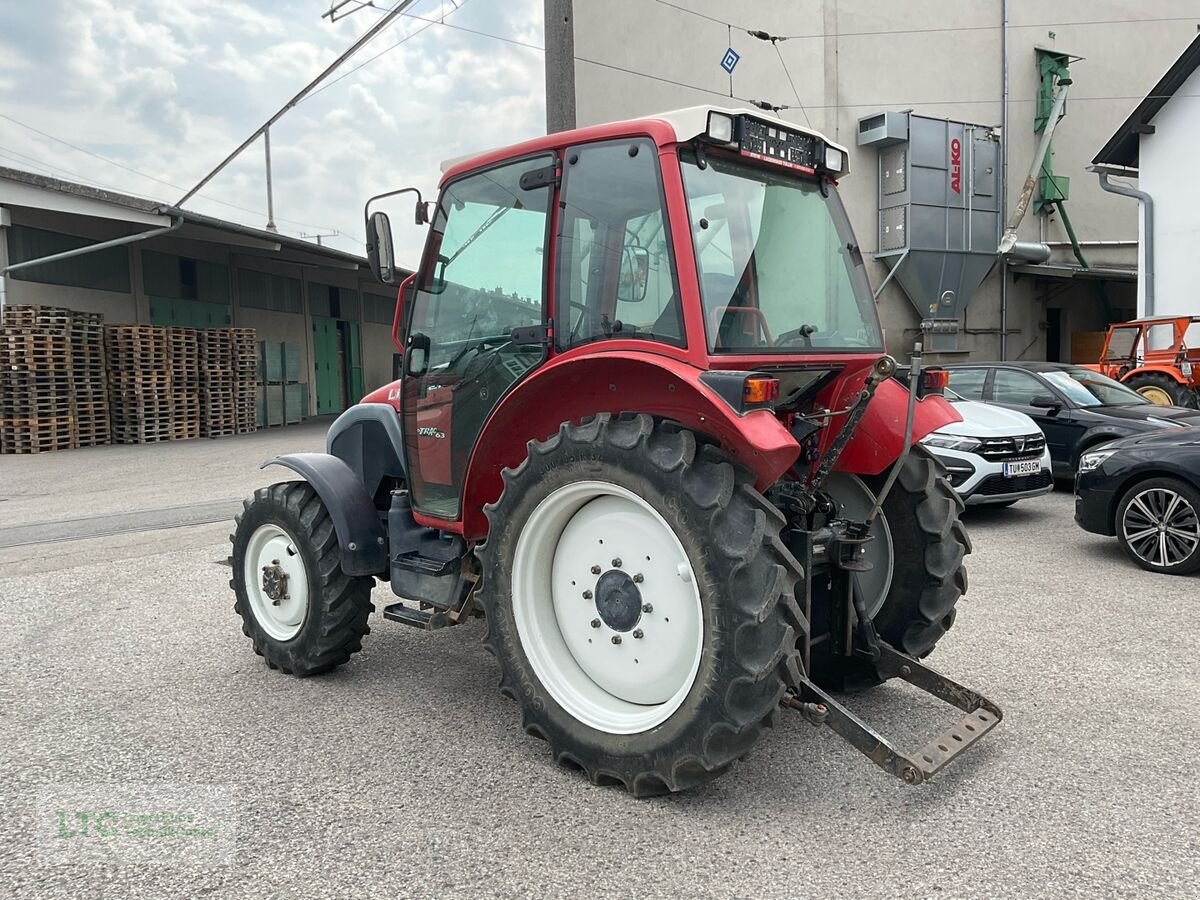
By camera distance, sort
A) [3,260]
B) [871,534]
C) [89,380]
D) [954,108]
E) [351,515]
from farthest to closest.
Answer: [954,108] → [89,380] → [3,260] → [351,515] → [871,534]

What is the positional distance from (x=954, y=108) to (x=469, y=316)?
23044 millimetres

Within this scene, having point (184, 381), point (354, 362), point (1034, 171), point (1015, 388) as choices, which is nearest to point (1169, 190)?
point (1034, 171)

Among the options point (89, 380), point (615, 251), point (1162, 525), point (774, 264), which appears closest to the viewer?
point (615, 251)

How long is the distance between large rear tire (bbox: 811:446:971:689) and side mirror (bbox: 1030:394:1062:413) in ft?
21.7

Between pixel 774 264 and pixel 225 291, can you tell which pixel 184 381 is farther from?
pixel 774 264

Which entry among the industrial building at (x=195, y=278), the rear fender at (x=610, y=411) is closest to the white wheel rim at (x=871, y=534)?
the rear fender at (x=610, y=411)

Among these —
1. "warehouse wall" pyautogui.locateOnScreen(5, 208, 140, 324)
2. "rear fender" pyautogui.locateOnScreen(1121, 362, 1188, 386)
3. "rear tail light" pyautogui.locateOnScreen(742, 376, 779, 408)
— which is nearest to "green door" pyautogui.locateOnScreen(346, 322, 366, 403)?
"warehouse wall" pyautogui.locateOnScreen(5, 208, 140, 324)

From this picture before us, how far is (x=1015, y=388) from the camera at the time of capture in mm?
10234

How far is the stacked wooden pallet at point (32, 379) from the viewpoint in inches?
605

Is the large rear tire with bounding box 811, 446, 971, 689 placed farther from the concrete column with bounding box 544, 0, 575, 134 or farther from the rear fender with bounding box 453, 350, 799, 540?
the concrete column with bounding box 544, 0, 575, 134

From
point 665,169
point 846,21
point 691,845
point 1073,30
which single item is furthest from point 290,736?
point 1073,30

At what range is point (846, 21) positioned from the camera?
21.8m

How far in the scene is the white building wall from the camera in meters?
18.4

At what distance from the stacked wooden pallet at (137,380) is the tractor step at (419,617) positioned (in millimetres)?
15210
